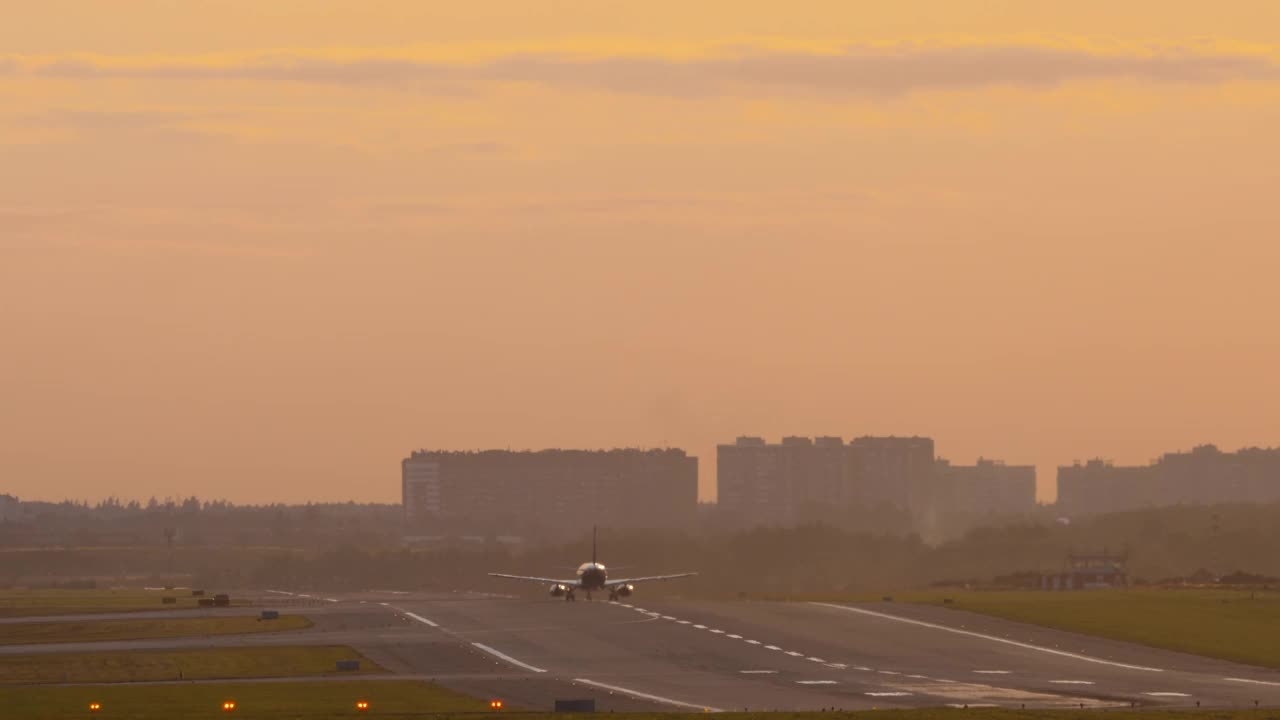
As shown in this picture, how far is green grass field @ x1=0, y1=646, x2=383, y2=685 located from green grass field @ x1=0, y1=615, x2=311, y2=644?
17219 mm

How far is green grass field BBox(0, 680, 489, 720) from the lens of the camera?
205ft

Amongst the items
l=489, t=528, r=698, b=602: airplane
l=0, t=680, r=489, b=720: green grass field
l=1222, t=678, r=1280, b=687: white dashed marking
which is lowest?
l=0, t=680, r=489, b=720: green grass field

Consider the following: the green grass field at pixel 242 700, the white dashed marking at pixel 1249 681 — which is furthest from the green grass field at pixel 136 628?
the white dashed marking at pixel 1249 681

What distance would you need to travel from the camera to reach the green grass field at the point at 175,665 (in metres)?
83.2

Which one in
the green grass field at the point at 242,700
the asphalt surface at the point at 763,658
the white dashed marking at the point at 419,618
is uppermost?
the white dashed marking at the point at 419,618

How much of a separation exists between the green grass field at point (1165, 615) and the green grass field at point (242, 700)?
39.4 metres

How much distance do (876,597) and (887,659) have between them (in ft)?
207

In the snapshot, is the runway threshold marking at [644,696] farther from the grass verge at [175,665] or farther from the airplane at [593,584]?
the airplane at [593,584]

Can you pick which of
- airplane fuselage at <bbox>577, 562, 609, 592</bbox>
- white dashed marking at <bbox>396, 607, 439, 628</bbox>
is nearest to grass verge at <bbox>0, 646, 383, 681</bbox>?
white dashed marking at <bbox>396, 607, 439, 628</bbox>

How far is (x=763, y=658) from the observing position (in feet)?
284

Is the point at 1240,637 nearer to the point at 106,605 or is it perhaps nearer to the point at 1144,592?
the point at 1144,592

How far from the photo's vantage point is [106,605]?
169250 millimetres

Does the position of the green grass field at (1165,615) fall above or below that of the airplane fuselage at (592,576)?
below

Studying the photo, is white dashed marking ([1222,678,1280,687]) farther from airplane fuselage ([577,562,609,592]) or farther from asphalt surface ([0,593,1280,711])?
airplane fuselage ([577,562,609,592])
